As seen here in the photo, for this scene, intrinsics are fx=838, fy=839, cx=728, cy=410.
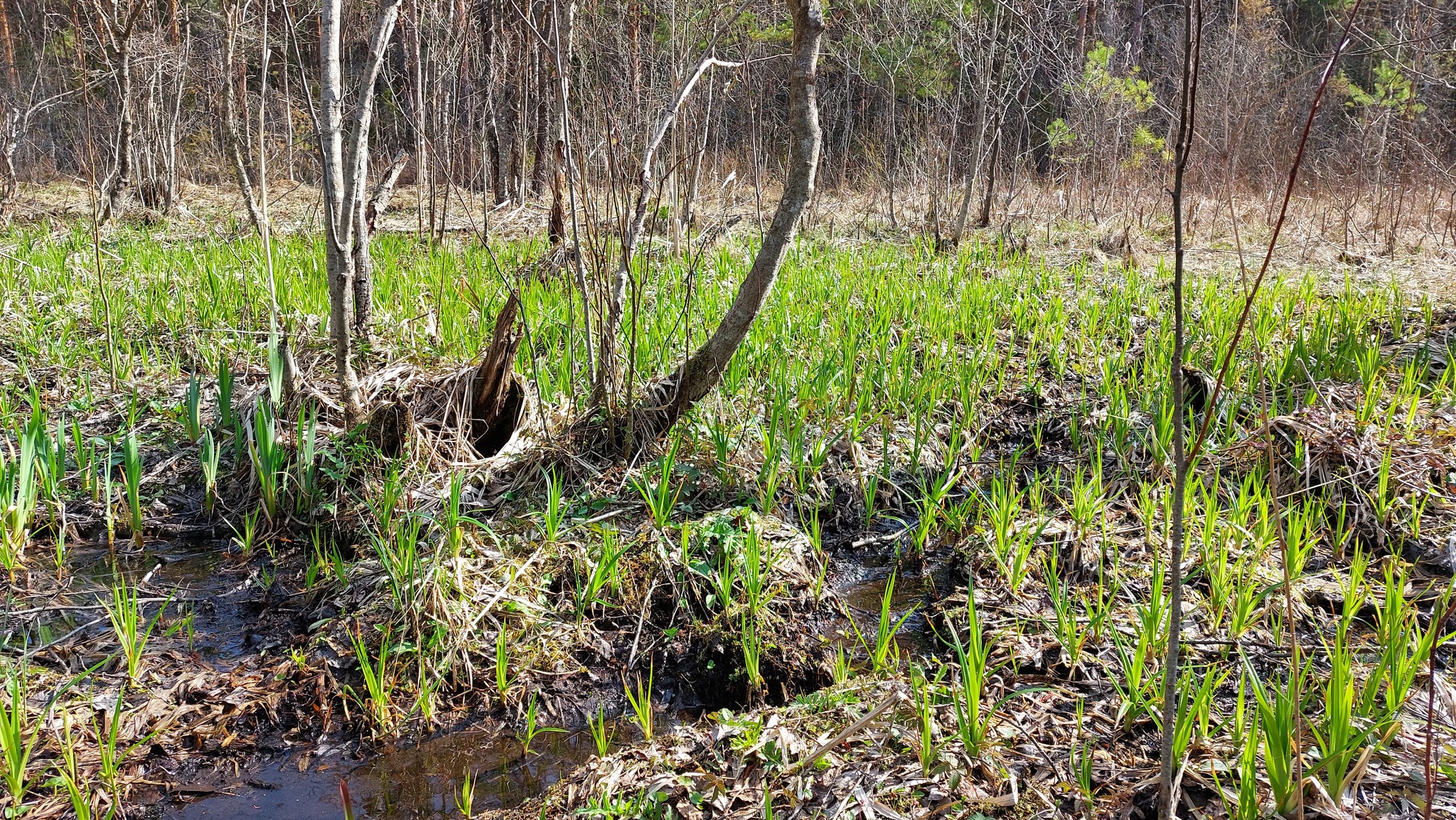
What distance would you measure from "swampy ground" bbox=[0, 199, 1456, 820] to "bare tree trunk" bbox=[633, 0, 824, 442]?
155mm

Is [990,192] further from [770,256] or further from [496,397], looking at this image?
[496,397]

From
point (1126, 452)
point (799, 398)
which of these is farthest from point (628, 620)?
point (1126, 452)

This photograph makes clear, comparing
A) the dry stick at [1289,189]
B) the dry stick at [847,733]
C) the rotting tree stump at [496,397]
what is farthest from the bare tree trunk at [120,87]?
the dry stick at [1289,189]

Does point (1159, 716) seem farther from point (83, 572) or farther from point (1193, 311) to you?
point (1193, 311)

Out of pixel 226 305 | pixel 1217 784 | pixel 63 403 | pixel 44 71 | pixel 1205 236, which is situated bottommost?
pixel 1217 784

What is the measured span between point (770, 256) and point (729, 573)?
3.83 feet

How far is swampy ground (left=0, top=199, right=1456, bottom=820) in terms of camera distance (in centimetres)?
191

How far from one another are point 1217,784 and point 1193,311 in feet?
15.2

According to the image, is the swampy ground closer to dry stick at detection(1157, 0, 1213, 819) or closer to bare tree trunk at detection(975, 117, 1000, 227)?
dry stick at detection(1157, 0, 1213, 819)

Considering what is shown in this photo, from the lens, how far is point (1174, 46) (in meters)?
14.2

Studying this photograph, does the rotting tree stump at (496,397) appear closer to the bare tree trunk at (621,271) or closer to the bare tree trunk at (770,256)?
the bare tree trunk at (621,271)

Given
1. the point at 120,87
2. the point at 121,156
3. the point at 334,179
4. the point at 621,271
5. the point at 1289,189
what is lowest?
the point at 621,271

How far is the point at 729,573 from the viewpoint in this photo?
2.71m

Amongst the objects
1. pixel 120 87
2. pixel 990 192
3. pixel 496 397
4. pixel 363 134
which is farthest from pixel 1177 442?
pixel 120 87
